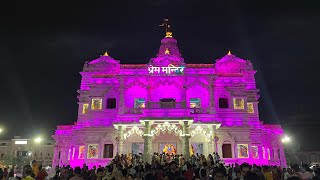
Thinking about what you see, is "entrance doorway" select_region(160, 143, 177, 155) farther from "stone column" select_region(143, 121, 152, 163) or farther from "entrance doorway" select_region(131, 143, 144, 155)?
"stone column" select_region(143, 121, 152, 163)

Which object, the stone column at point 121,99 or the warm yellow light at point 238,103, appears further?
the warm yellow light at point 238,103

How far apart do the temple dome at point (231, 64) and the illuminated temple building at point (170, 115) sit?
2.29 m

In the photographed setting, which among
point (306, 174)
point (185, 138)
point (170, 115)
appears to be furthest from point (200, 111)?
point (306, 174)

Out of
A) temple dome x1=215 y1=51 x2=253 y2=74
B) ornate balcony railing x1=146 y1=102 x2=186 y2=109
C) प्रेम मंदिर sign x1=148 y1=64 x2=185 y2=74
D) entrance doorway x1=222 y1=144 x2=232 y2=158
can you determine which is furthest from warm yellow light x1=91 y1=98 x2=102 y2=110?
temple dome x1=215 y1=51 x2=253 y2=74

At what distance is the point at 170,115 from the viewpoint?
1372 inches

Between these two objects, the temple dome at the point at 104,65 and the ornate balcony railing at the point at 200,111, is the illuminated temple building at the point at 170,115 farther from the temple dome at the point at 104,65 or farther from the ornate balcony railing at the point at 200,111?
the temple dome at the point at 104,65

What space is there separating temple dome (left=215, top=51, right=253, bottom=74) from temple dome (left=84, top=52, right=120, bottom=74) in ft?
50.0

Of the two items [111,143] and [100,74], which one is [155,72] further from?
[111,143]

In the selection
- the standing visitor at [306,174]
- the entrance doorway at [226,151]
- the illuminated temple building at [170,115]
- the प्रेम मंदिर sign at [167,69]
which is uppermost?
the प्रेम मंदिर sign at [167,69]

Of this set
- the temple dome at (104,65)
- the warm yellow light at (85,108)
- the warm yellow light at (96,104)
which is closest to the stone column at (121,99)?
the warm yellow light at (96,104)

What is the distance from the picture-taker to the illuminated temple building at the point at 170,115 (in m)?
36.9

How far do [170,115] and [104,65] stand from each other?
1509 centimetres

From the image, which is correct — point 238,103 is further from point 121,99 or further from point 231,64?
point 121,99

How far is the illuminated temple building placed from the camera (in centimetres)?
3694
